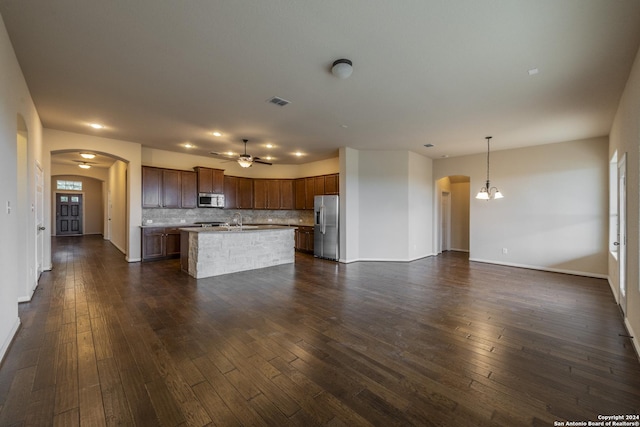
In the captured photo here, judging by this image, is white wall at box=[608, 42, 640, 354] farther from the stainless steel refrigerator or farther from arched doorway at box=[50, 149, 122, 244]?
arched doorway at box=[50, 149, 122, 244]

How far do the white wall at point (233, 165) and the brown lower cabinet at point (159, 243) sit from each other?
1.79m

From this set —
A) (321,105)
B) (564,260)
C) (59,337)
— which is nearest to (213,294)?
(59,337)

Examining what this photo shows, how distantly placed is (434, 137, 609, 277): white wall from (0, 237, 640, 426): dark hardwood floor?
1669mm

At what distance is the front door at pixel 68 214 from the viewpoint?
39.8 ft

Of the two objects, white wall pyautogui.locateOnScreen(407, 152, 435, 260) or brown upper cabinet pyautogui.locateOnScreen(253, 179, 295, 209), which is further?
brown upper cabinet pyautogui.locateOnScreen(253, 179, 295, 209)

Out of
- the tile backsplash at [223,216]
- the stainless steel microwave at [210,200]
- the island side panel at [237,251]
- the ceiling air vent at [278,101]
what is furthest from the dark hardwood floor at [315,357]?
the stainless steel microwave at [210,200]

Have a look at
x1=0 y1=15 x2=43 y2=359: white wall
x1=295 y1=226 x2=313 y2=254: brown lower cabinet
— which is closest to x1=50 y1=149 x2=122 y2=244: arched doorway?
x1=0 y1=15 x2=43 y2=359: white wall

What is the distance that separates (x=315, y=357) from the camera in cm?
235

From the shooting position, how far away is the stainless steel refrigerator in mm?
6914

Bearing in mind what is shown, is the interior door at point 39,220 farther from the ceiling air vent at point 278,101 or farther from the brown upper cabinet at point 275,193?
the brown upper cabinet at point 275,193

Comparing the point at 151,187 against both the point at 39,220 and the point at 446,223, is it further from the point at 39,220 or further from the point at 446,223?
the point at 446,223

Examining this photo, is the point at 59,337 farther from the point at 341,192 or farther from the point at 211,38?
the point at 341,192

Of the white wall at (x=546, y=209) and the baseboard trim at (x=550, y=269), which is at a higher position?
the white wall at (x=546, y=209)

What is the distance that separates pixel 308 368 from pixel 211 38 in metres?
3.02
